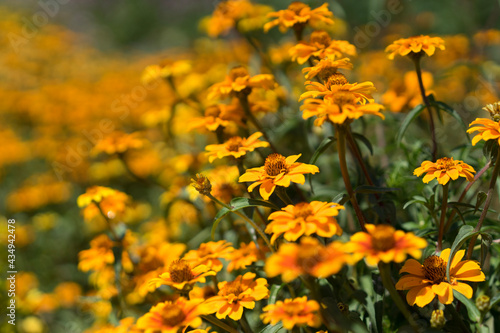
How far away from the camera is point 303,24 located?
61.7 inches

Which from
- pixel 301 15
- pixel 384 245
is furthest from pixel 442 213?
pixel 301 15

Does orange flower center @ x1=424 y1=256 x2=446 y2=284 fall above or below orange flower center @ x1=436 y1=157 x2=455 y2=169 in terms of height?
below

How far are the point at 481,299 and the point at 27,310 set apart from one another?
2053 mm

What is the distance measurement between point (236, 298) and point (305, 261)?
369 mm

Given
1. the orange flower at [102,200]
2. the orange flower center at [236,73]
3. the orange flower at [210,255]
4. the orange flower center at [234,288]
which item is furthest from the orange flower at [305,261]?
the orange flower at [102,200]

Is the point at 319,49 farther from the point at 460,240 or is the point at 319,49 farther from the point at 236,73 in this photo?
the point at 460,240

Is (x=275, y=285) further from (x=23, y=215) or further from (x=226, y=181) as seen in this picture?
(x=23, y=215)

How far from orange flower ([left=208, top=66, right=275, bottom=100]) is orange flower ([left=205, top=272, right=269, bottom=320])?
64 cm

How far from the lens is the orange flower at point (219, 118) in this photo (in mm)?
1538

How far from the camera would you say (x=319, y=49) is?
1.46 m

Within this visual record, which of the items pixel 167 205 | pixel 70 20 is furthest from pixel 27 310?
pixel 70 20

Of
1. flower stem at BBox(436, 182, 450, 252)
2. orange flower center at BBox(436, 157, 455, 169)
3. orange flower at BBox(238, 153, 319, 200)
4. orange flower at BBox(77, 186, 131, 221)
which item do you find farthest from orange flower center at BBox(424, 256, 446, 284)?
orange flower at BBox(77, 186, 131, 221)

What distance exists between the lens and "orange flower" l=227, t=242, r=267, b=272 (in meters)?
1.36

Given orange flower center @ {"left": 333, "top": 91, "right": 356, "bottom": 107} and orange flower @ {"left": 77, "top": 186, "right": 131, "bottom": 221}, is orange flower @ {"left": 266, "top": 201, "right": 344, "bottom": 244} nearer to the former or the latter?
orange flower center @ {"left": 333, "top": 91, "right": 356, "bottom": 107}
